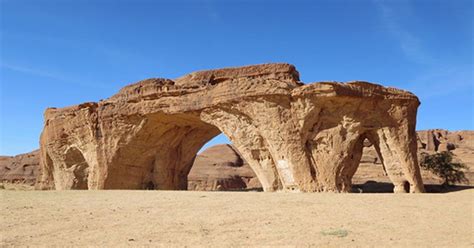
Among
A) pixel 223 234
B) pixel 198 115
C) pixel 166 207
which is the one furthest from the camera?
pixel 198 115

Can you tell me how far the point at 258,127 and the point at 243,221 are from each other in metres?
9.70

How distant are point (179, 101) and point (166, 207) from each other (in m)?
10.2

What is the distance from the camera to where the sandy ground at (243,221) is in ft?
26.3

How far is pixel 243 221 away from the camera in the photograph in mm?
10016

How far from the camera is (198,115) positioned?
71.1 feet

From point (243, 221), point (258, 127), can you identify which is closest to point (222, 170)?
point (258, 127)

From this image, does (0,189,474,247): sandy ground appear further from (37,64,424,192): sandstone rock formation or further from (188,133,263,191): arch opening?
(188,133,263,191): arch opening

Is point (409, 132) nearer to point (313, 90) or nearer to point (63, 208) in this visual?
point (313, 90)

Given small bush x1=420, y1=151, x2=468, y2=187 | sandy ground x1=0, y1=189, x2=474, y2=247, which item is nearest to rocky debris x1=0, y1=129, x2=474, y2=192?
small bush x1=420, y1=151, x2=468, y2=187

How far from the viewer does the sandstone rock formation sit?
18.2 metres

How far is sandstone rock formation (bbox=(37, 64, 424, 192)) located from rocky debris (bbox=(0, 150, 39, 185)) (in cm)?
2458

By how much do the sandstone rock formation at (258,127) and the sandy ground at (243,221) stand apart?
385 centimetres

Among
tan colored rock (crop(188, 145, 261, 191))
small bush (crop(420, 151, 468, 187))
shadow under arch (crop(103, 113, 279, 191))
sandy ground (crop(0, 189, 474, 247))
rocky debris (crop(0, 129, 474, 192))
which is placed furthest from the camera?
tan colored rock (crop(188, 145, 261, 191))

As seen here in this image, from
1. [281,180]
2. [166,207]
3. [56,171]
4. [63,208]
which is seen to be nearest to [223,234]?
[166,207]
